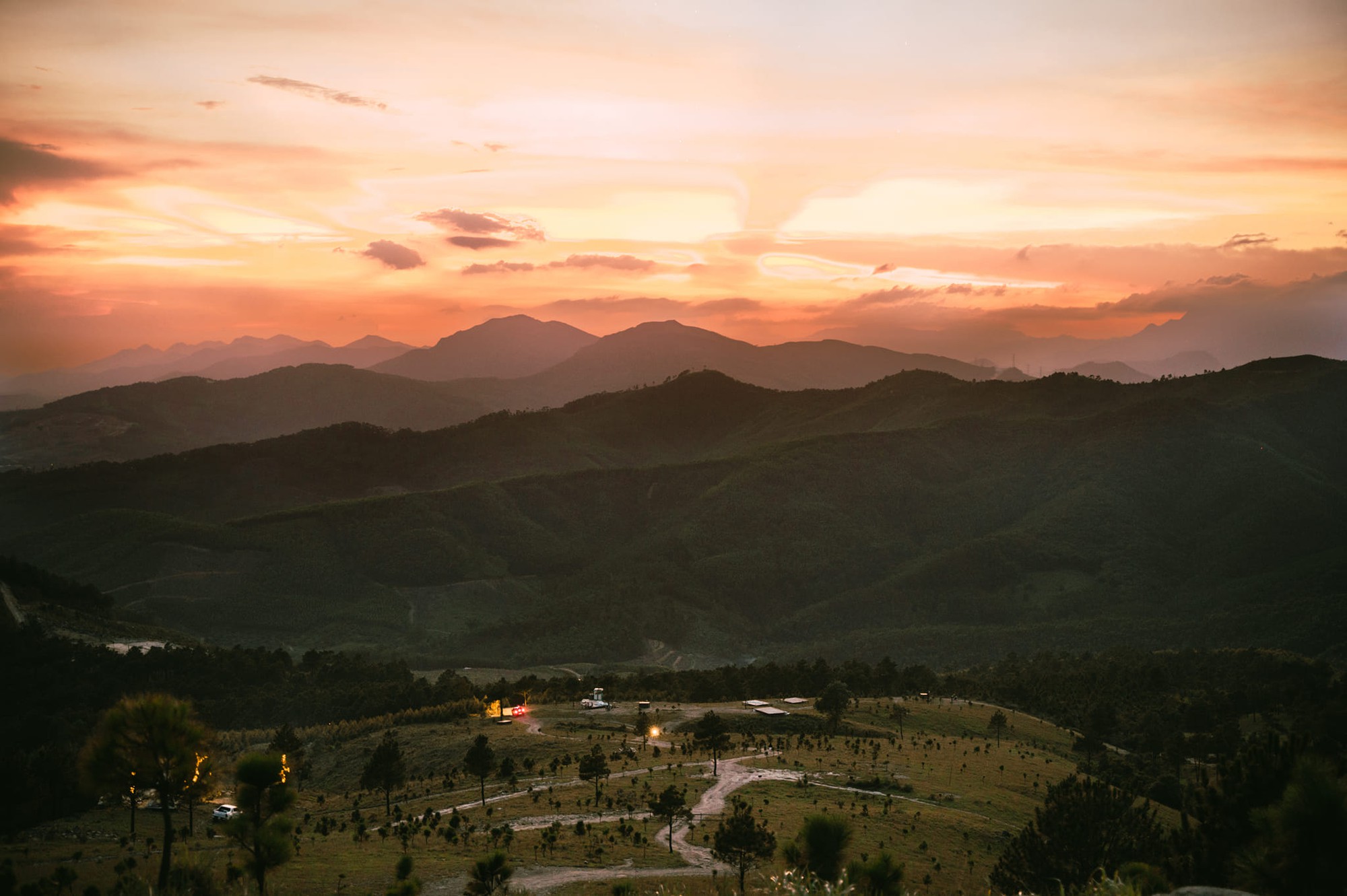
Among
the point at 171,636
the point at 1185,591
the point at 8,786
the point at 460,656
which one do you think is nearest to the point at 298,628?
the point at 460,656

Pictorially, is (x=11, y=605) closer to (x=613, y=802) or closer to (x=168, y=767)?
(x=613, y=802)

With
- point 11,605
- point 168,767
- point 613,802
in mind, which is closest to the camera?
point 168,767

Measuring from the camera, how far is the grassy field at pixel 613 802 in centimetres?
3991

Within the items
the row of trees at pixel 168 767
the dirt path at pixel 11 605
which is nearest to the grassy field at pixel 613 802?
the row of trees at pixel 168 767

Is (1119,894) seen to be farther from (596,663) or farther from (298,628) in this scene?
(298,628)

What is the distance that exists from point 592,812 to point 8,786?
29.2 m

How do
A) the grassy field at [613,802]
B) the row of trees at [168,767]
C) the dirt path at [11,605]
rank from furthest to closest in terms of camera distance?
1. the dirt path at [11,605]
2. the grassy field at [613,802]
3. the row of trees at [168,767]

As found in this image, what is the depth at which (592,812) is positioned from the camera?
175ft

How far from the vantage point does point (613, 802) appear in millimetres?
55406

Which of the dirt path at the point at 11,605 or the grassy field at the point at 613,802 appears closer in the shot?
the grassy field at the point at 613,802

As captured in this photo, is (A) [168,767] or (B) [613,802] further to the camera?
(B) [613,802]

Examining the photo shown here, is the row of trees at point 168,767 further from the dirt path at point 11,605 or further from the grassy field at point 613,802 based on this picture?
the dirt path at point 11,605

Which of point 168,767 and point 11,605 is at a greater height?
point 168,767

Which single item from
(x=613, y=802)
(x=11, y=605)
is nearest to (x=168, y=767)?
(x=613, y=802)
